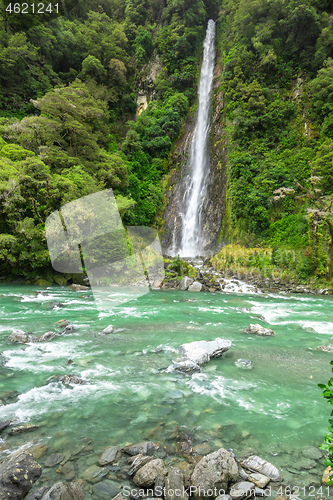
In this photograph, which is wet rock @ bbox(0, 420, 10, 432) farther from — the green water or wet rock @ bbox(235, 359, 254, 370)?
wet rock @ bbox(235, 359, 254, 370)

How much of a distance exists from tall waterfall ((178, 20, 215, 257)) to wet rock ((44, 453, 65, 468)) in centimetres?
2153

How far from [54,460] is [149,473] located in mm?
1159

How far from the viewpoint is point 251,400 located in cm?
441

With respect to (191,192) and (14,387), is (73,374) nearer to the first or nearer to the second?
(14,387)

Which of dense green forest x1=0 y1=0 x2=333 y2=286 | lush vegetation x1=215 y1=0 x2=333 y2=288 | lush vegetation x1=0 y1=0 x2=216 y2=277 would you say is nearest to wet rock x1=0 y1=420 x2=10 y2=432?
lush vegetation x1=0 y1=0 x2=216 y2=277

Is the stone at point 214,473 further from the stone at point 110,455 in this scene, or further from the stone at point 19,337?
the stone at point 19,337

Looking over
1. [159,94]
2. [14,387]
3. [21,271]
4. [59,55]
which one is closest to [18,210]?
[21,271]

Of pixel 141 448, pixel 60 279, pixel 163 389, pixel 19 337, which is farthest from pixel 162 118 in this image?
pixel 141 448

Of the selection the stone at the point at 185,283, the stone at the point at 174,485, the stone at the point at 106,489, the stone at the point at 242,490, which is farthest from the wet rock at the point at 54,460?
the stone at the point at 185,283

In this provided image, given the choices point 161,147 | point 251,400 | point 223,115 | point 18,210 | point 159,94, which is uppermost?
point 159,94

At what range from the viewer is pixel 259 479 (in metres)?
2.80

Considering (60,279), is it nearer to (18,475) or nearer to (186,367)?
(186,367)

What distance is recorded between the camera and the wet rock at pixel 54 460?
116 inches

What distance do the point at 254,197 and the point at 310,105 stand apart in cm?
1067
